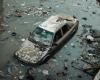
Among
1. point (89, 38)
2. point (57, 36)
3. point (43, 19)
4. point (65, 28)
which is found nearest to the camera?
point (57, 36)

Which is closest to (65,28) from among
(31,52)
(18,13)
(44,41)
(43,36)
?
(43,36)

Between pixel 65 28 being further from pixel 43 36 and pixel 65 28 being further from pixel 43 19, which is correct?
pixel 43 19

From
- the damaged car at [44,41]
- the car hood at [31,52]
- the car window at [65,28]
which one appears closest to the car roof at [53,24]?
the damaged car at [44,41]

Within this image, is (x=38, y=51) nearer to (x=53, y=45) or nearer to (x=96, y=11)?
(x=53, y=45)

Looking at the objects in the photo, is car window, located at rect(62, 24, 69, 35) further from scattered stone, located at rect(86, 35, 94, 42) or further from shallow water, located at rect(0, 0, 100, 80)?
scattered stone, located at rect(86, 35, 94, 42)

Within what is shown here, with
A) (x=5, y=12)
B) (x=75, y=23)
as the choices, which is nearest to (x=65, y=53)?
(x=75, y=23)

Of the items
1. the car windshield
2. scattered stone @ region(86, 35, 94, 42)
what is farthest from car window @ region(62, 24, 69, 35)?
scattered stone @ region(86, 35, 94, 42)
